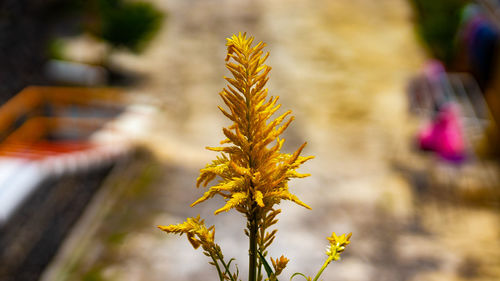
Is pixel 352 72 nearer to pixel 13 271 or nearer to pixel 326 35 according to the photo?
pixel 326 35

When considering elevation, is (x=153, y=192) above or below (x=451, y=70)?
below

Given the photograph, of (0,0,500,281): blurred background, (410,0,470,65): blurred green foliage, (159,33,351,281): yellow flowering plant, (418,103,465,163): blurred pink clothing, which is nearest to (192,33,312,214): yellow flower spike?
(159,33,351,281): yellow flowering plant

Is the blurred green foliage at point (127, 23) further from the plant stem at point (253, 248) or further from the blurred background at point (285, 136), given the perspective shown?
the plant stem at point (253, 248)

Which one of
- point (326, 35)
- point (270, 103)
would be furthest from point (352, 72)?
point (270, 103)

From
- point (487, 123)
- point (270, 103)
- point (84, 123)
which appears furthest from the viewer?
point (84, 123)

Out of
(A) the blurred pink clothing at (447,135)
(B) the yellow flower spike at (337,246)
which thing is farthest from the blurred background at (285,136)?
(B) the yellow flower spike at (337,246)

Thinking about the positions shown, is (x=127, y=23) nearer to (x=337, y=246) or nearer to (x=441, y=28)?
(x=441, y=28)
